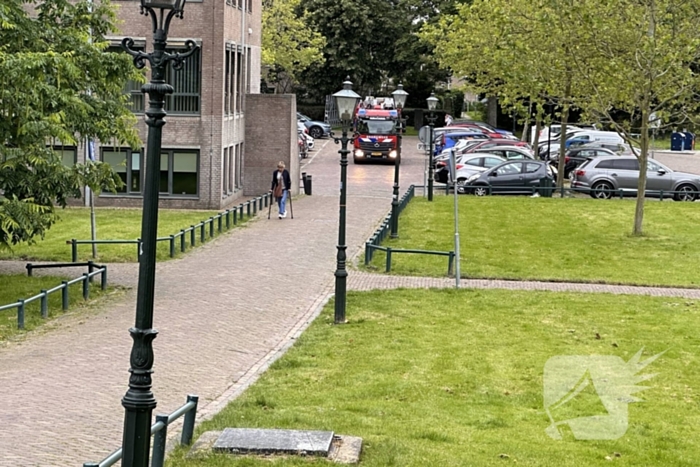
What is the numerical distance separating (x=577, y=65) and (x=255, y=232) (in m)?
9.49

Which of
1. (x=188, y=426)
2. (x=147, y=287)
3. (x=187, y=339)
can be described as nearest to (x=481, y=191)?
(x=187, y=339)

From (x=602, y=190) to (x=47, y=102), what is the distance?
25.7 meters

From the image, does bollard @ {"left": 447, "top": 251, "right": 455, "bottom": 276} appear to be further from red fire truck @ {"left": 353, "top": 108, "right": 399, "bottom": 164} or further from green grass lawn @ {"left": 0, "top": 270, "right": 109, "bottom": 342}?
red fire truck @ {"left": 353, "top": 108, "right": 399, "bottom": 164}

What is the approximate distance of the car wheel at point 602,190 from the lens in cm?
4009

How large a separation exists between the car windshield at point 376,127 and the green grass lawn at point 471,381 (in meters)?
34.0

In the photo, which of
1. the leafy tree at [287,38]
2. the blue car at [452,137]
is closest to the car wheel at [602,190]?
the blue car at [452,137]

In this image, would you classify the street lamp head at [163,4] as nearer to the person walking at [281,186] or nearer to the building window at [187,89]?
the person walking at [281,186]

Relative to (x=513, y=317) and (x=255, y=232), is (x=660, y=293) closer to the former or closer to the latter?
(x=513, y=317)

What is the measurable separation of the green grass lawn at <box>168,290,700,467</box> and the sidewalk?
771 millimetres

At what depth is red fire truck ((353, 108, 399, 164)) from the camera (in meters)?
53.6

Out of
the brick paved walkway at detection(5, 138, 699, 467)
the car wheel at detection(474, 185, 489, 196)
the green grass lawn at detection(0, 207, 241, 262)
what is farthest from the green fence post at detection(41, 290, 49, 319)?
the car wheel at detection(474, 185, 489, 196)

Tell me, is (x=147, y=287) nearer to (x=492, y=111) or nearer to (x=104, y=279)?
(x=104, y=279)

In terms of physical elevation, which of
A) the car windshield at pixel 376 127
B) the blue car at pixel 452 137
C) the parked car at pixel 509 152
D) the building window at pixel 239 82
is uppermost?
the building window at pixel 239 82

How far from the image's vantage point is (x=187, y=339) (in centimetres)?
1611
